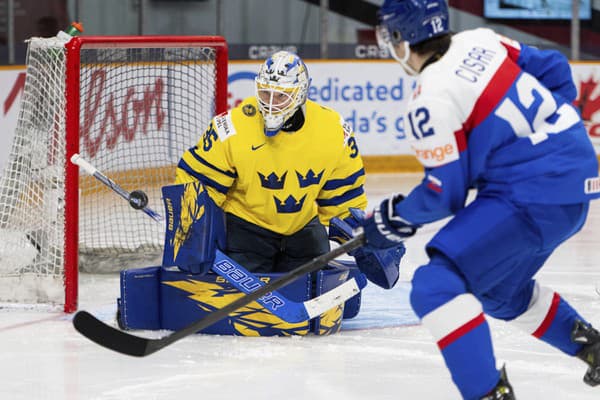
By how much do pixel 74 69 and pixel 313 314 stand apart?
1.15 m

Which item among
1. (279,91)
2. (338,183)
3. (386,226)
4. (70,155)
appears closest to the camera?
(386,226)

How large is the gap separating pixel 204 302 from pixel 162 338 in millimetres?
717

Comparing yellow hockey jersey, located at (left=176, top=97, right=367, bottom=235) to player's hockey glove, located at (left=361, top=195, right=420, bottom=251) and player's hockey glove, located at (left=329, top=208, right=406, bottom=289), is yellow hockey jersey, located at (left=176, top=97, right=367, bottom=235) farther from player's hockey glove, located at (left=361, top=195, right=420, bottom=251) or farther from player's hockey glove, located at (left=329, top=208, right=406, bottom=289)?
player's hockey glove, located at (left=361, top=195, right=420, bottom=251)

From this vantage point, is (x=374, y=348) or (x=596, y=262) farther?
(x=596, y=262)

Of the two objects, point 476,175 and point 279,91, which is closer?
point 476,175

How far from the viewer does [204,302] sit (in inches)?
141

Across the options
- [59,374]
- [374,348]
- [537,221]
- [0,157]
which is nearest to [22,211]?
[59,374]

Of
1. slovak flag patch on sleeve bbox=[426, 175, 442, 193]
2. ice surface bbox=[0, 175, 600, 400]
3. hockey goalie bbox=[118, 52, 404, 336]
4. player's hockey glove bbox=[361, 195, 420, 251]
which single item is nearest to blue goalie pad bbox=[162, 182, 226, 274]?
hockey goalie bbox=[118, 52, 404, 336]

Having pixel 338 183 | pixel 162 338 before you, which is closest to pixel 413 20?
pixel 162 338

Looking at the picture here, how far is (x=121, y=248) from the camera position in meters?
4.67

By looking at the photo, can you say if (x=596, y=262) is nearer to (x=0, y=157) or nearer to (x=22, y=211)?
(x=22, y=211)

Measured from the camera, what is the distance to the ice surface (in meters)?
2.98

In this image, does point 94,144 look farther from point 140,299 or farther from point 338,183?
point 338,183

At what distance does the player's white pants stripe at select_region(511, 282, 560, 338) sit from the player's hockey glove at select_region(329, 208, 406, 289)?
78cm
